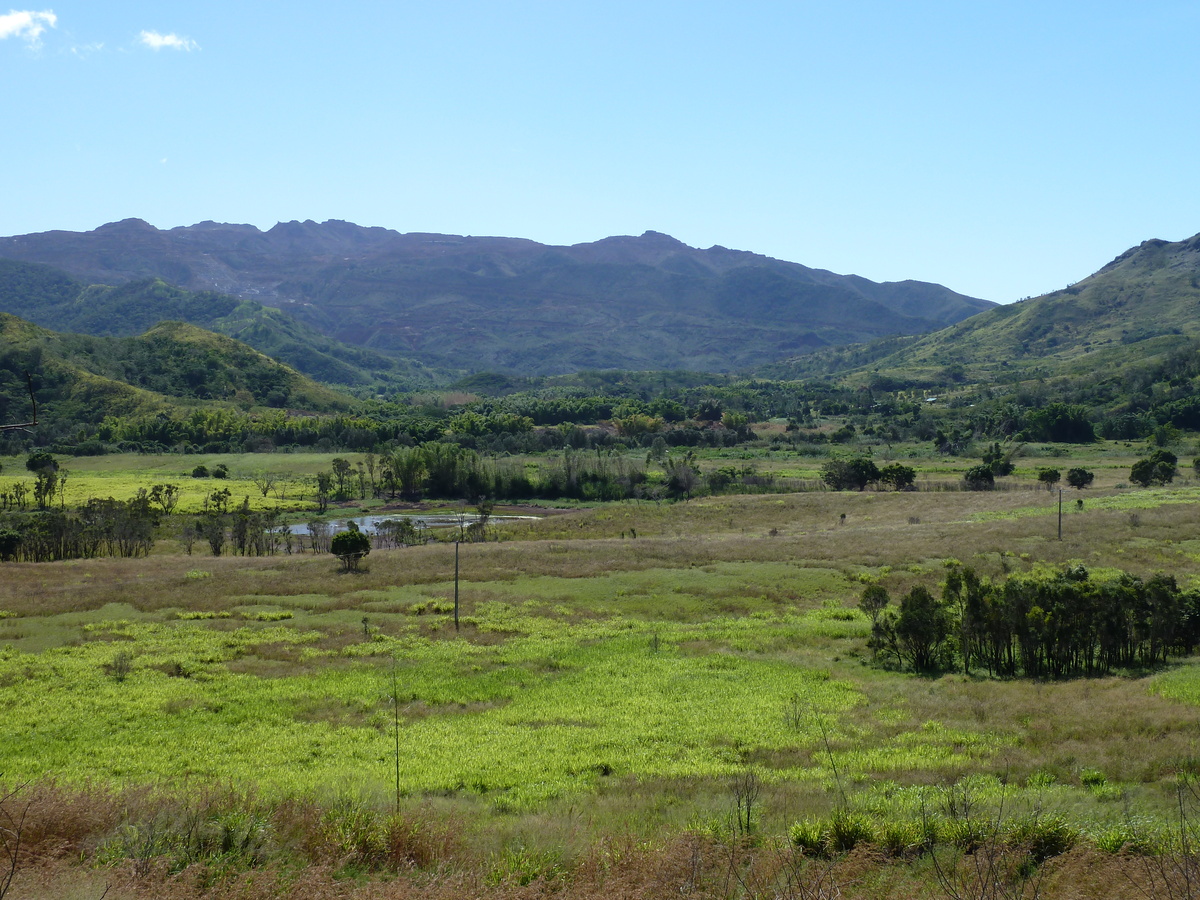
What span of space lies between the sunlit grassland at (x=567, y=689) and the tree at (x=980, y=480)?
38322 millimetres

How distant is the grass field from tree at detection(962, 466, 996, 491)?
132 feet

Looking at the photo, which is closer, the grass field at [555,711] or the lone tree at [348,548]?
the grass field at [555,711]

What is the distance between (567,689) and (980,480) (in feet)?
256

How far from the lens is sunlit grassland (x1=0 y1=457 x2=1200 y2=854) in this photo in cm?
1647

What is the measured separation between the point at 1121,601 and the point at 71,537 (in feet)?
216

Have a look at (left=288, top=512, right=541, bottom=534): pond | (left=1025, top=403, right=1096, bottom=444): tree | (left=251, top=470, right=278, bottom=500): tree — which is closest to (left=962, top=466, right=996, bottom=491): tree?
(left=288, top=512, right=541, bottom=534): pond

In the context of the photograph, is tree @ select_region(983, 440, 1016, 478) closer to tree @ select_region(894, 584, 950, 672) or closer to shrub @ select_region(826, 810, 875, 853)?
tree @ select_region(894, 584, 950, 672)

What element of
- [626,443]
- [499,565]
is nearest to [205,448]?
[626,443]

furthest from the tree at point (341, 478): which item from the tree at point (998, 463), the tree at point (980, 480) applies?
the tree at point (998, 463)

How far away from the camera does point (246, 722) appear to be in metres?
21.6

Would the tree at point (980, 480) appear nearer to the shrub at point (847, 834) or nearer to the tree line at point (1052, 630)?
the tree line at point (1052, 630)

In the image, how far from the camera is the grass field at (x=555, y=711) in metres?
13.0

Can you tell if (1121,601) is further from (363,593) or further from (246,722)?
(363,593)

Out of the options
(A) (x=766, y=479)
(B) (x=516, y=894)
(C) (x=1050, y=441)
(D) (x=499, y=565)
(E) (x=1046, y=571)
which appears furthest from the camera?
(C) (x=1050, y=441)
